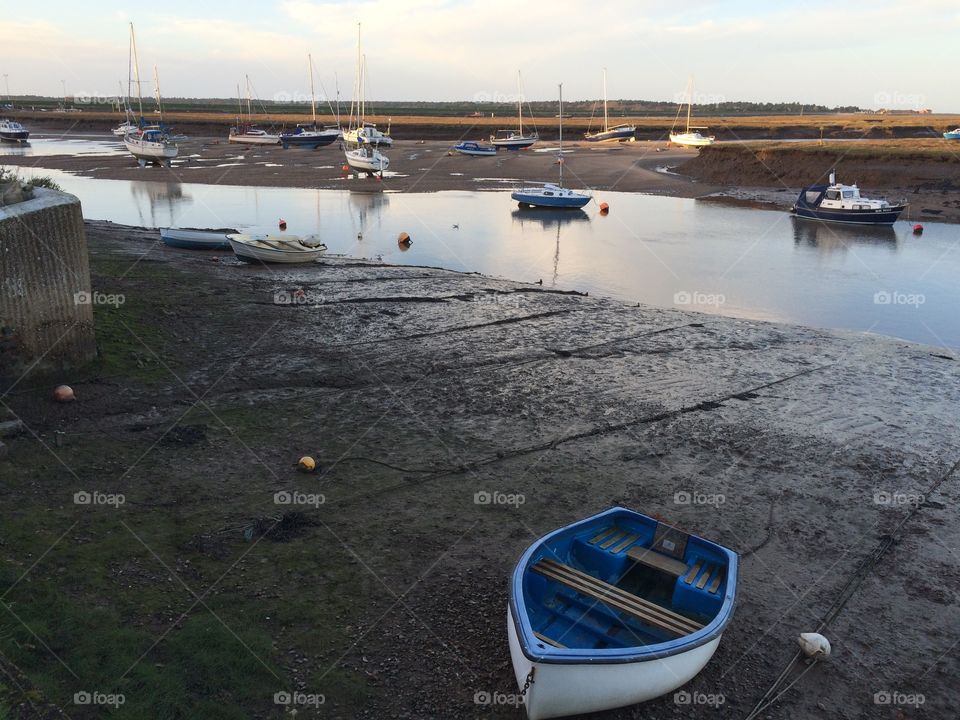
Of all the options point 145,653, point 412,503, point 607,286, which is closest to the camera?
point 145,653

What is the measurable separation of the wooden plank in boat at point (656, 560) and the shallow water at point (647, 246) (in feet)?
48.2

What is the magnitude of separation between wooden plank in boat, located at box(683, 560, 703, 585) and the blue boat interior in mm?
12

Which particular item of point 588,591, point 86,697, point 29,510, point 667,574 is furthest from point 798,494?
point 29,510

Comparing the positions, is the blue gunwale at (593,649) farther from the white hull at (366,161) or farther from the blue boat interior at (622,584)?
the white hull at (366,161)

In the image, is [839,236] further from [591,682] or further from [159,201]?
[159,201]

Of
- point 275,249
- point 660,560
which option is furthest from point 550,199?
point 660,560

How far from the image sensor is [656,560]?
8.13m

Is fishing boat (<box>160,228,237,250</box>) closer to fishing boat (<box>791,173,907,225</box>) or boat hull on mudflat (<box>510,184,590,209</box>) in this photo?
boat hull on mudflat (<box>510,184,590,209</box>)

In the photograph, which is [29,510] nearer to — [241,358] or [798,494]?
[241,358]

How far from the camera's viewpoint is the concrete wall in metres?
11.2

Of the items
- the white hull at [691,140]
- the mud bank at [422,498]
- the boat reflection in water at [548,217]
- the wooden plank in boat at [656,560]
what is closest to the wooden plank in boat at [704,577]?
the wooden plank in boat at [656,560]

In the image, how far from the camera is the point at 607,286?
2448 cm

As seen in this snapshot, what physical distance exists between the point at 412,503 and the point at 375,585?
1.90m

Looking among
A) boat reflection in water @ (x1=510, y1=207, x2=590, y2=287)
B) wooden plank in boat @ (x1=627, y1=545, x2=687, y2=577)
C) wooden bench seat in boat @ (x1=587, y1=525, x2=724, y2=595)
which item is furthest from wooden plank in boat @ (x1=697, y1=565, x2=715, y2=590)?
boat reflection in water @ (x1=510, y1=207, x2=590, y2=287)
